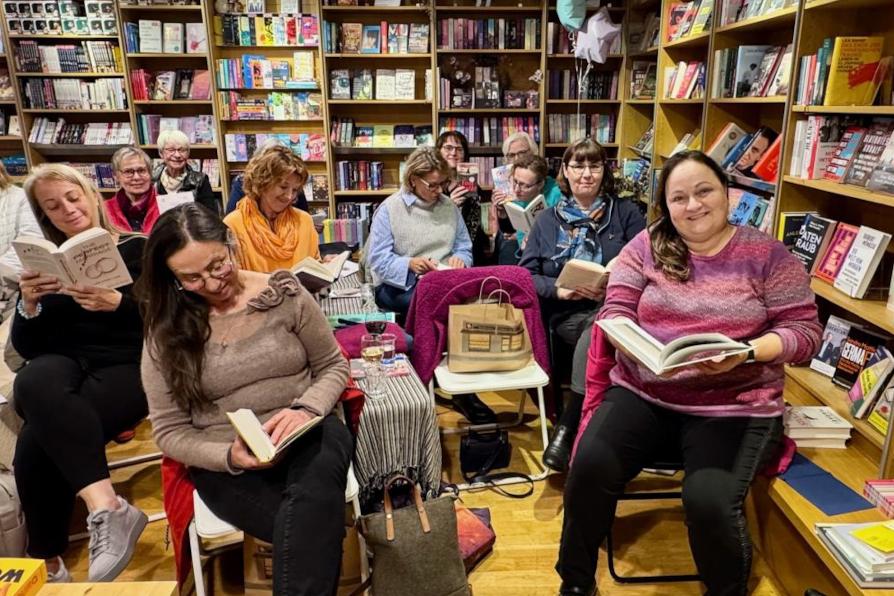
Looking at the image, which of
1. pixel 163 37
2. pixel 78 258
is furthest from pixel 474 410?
pixel 163 37

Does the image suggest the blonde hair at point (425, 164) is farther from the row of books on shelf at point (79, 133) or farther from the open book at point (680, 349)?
the row of books on shelf at point (79, 133)

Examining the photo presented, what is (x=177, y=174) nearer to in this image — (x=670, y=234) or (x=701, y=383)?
(x=670, y=234)

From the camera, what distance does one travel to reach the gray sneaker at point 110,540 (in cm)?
179

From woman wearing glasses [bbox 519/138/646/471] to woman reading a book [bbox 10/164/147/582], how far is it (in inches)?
62.8

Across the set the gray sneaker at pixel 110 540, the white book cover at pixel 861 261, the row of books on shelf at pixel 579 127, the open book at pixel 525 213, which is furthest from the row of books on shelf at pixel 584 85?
the gray sneaker at pixel 110 540

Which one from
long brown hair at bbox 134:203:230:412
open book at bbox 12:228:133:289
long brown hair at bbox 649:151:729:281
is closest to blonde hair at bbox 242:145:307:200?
open book at bbox 12:228:133:289

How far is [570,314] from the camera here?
8.99ft

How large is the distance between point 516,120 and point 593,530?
3908 millimetres

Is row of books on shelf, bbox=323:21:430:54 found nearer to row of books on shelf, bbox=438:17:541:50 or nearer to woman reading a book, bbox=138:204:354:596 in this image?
row of books on shelf, bbox=438:17:541:50

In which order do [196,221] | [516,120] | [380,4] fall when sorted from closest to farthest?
[196,221] → [380,4] → [516,120]

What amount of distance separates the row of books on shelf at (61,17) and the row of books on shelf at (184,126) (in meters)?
0.67

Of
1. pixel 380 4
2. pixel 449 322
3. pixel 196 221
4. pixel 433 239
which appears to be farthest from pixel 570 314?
pixel 380 4

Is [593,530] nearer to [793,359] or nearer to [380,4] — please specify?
[793,359]

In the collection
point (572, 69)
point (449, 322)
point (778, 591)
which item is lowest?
point (778, 591)
